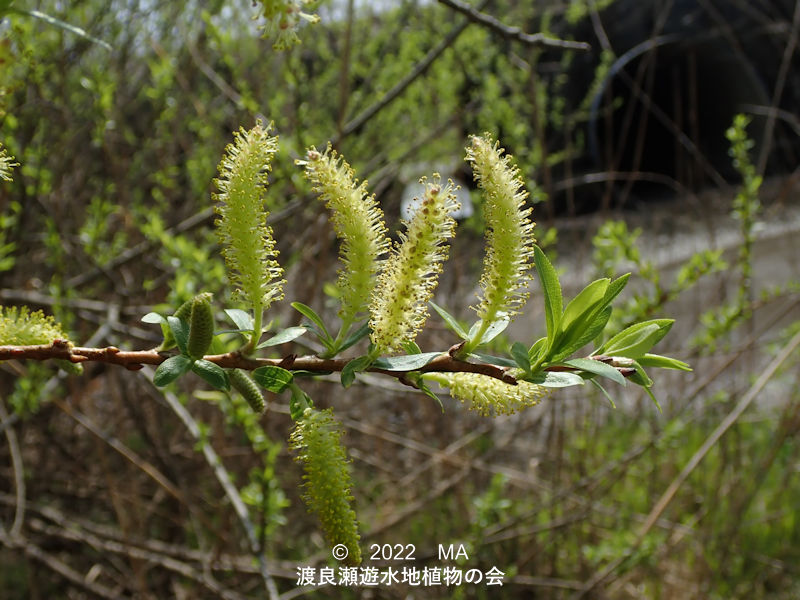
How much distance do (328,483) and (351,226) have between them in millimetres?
180

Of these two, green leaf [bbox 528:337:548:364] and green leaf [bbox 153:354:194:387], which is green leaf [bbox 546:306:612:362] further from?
green leaf [bbox 153:354:194:387]

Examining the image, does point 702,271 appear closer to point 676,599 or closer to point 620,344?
point 620,344

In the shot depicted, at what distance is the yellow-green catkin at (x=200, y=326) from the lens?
1.57 feet

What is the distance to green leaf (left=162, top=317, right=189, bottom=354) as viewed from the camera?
51cm

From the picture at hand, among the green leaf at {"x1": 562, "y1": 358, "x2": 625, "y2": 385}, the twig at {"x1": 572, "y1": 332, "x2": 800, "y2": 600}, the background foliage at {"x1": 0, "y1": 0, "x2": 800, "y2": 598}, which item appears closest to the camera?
the green leaf at {"x1": 562, "y1": 358, "x2": 625, "y2": 385}

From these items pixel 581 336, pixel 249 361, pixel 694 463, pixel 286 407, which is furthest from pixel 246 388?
pixel 286 407

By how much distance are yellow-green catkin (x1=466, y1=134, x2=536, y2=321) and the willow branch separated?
42 millimetres

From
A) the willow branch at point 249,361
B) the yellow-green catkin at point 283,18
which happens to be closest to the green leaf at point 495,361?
the willow branch at point 249,361

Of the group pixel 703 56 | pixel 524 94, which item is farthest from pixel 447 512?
pixel 703 56

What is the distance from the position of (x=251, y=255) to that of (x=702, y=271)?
3.41ft

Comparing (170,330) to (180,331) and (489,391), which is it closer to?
(180,331)

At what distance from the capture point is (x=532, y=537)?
2129 millimetres

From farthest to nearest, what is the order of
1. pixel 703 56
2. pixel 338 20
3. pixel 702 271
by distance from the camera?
pixel 703 56
pixel 338 20
pixel 702 271

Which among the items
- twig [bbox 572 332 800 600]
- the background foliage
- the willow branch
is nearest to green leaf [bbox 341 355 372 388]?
the willow branch
